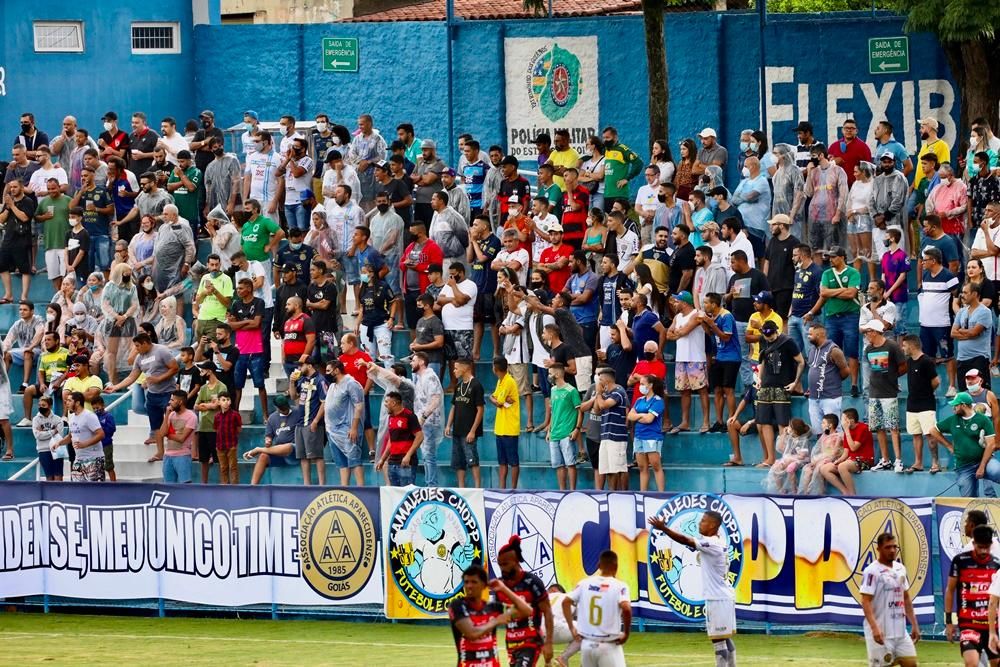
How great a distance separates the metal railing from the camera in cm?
2692

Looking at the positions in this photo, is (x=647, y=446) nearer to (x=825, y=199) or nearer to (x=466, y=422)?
(x=466, y=422)

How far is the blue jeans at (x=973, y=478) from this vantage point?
21.3m

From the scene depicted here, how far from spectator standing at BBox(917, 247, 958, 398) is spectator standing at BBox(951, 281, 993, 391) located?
1.83ft

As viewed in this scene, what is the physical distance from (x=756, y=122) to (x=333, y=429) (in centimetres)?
1207

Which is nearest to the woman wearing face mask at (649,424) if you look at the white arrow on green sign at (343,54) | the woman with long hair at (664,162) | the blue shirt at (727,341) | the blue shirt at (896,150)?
the blue shirt at (727,341)

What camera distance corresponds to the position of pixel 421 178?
28.1 m

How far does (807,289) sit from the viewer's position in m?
24.1

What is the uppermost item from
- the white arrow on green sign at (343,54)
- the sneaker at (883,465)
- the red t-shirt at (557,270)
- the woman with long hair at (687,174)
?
the white arrow on green sign at (343,54)

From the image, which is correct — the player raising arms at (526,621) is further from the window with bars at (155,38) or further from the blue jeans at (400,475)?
the window with bars at (155,38)

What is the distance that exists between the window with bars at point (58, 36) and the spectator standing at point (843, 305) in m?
18.3

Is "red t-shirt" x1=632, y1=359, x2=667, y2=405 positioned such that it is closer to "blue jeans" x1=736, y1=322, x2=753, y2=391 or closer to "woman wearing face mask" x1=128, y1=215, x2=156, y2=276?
"blue jeans" x1=736, y1=322, x2=753, y2=391

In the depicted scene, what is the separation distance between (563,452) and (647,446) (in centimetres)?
125

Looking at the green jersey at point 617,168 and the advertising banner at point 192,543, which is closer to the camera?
the advertising banner at point 192,543

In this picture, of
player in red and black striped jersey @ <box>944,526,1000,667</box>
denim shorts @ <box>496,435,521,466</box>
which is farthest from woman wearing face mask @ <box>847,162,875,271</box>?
player in red and black striped jersey @ <box>944,526,1000,667</box>
